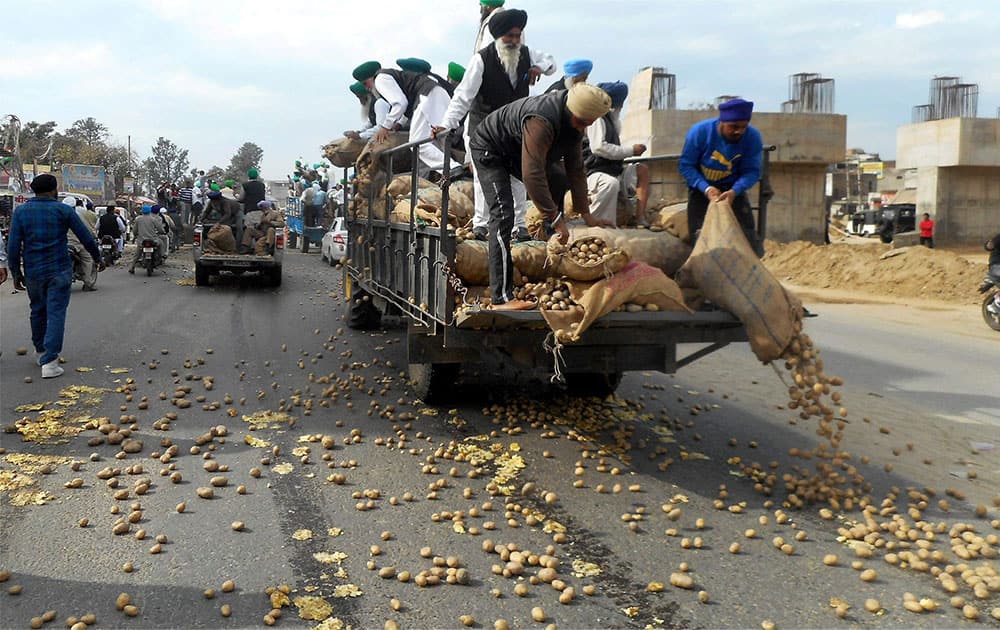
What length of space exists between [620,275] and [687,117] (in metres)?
23.7

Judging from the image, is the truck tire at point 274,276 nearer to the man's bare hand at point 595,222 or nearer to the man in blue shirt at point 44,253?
the man in blue shirt at point 44,253

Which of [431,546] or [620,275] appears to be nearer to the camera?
[431,546]

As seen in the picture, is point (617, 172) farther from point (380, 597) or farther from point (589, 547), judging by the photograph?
point (380, 597)

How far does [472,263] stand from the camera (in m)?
5.52

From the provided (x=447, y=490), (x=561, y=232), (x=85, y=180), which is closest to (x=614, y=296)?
(x=561, y=232)

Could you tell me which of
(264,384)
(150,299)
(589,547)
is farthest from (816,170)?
(589,547)

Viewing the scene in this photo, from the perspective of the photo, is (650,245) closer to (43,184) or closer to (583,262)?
(583,262)

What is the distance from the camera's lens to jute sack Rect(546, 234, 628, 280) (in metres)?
5.06

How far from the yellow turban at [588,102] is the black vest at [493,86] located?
1728 mm

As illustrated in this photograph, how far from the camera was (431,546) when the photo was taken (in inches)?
169

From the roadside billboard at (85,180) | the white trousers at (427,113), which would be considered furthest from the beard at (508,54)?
the roadside billboard at (85,180)

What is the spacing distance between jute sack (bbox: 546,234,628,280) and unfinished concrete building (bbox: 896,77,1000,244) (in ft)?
95.2

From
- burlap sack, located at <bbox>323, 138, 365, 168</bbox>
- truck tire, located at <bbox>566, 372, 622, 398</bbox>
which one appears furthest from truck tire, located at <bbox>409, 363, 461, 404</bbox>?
burlap sack, located at <bbox>323, 138, 365, 168</bbox>

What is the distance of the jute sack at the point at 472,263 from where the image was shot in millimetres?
5500
